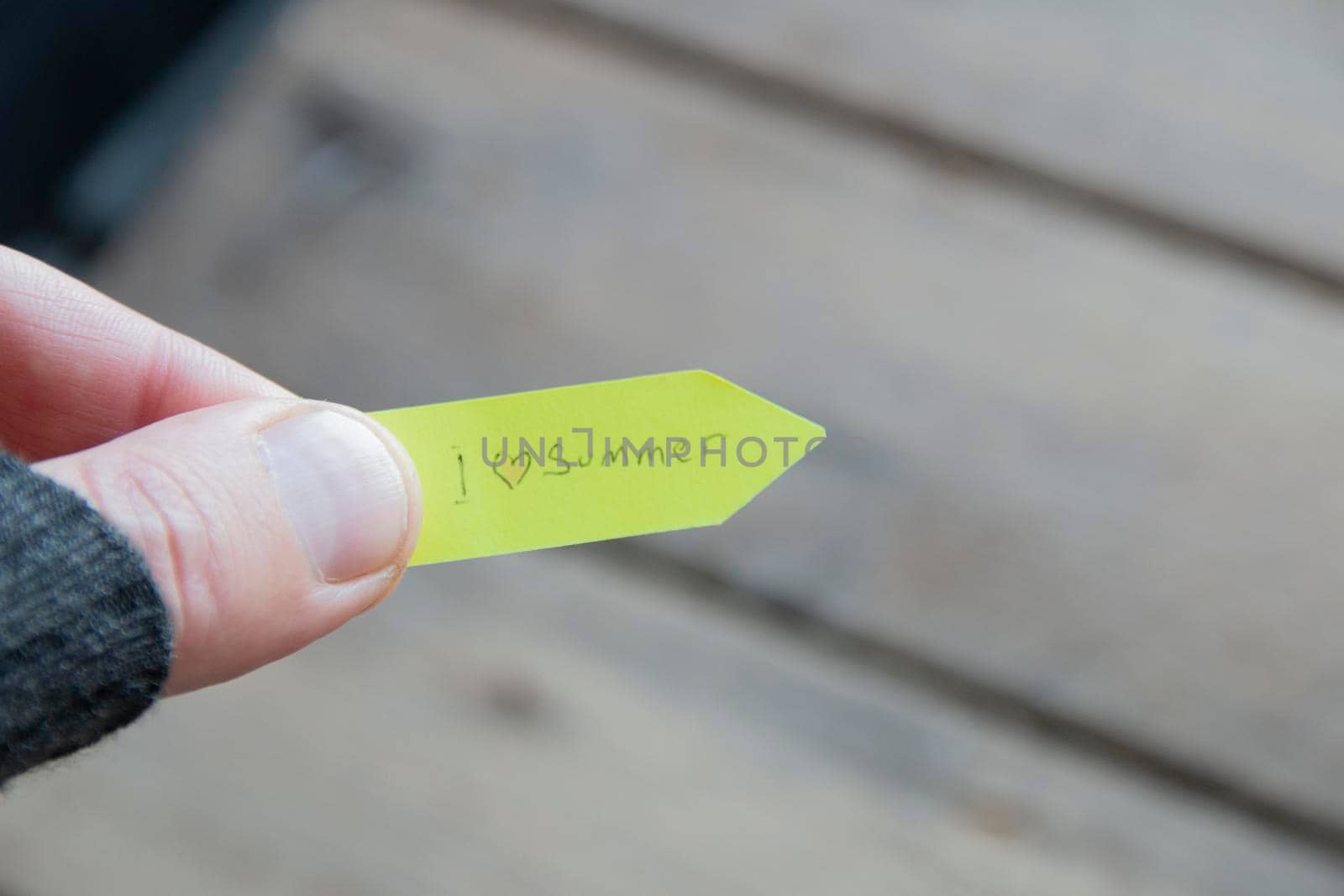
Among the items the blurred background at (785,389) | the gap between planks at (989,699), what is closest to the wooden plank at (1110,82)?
the blurred background at (785,389)

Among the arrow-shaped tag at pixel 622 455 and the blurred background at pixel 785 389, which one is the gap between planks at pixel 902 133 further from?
the arrow-shaped tag at pixel 622 455

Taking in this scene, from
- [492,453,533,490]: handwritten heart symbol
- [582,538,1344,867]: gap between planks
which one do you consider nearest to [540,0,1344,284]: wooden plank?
[582,538,1344,867]: gap between planks

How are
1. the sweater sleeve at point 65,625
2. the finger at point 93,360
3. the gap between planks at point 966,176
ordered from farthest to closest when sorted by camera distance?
the gap between planks at point 966,176 → the finger at point 93,360 → the sweater sleeve at point 65,625

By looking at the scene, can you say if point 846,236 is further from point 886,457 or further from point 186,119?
point 186,119

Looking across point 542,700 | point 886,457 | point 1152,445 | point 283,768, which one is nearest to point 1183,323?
point 1152,445

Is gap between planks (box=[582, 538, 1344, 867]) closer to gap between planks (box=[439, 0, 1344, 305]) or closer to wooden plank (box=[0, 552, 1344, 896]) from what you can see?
wooden plank (box=[0, 552, 1344, 896])

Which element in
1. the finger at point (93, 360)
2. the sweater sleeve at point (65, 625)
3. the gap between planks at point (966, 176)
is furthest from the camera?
the gap between planks at point (966, 176)

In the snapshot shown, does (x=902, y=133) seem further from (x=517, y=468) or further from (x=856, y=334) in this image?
(x=517, y=468)

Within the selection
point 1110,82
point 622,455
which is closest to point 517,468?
point 622,455
